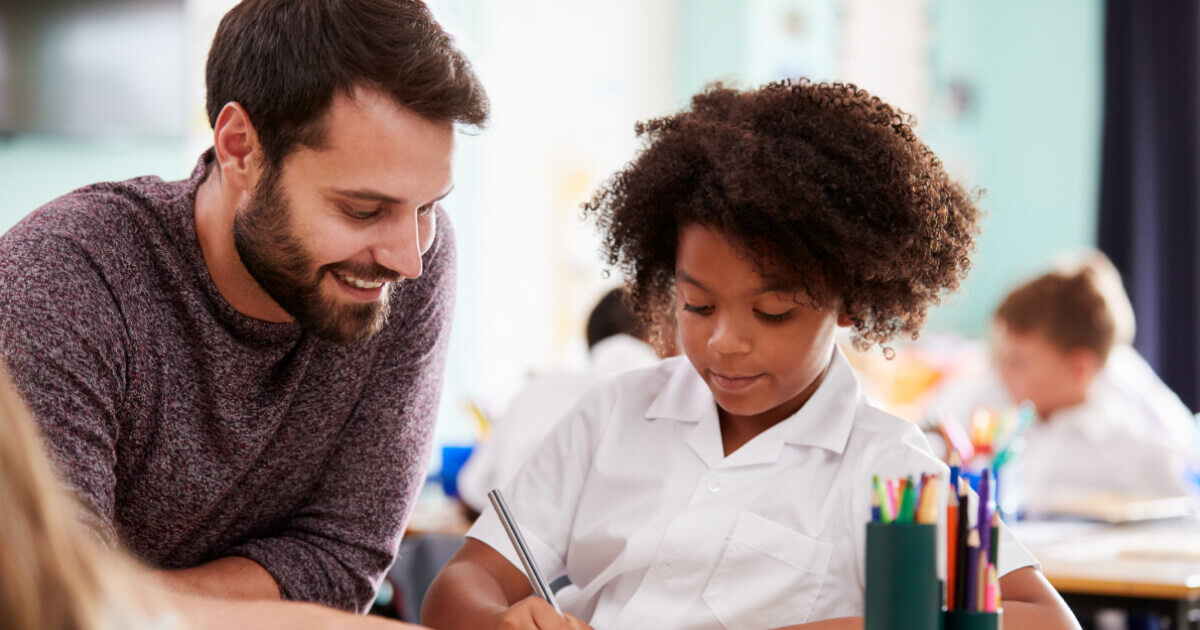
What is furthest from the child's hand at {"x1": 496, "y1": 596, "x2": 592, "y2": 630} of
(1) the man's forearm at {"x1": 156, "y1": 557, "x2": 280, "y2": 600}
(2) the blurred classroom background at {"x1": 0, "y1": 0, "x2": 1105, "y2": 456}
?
(2) the blurred classroom background at {"x1": 0, "y1": 0, "x2": 1105, "y2": 456}

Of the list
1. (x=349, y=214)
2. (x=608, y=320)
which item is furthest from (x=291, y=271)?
(x=608, y=320)

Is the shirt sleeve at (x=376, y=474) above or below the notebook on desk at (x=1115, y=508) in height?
above

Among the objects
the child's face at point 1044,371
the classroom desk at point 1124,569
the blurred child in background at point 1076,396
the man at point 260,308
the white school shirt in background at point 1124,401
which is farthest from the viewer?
the white school shirt in background at point 1124,401

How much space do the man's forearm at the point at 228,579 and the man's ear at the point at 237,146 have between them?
0.39m

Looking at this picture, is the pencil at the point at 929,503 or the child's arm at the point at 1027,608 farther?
the child's arm at the point at 1027,608

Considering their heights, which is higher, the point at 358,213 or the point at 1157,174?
the point at 1157,174

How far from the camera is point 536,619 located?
0.97 metres

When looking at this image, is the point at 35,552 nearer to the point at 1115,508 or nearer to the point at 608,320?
the point at 608,320

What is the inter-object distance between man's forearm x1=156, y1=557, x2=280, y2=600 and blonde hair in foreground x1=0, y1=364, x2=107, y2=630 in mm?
638

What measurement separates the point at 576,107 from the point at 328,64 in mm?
3404

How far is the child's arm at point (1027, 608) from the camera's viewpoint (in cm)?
96

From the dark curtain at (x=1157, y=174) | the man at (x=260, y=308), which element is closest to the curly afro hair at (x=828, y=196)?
the man at (x=260, y=308)

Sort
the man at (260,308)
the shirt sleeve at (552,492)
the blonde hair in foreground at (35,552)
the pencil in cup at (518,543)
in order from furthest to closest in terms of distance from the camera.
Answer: the shirt sleeve at (552,492), the man at (260,308), the pencil in cup at (518,543), the blonde hair in foreground at (35,552)

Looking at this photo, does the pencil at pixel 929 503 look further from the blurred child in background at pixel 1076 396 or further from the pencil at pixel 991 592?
the blurred child in background at pixel 1076 396
